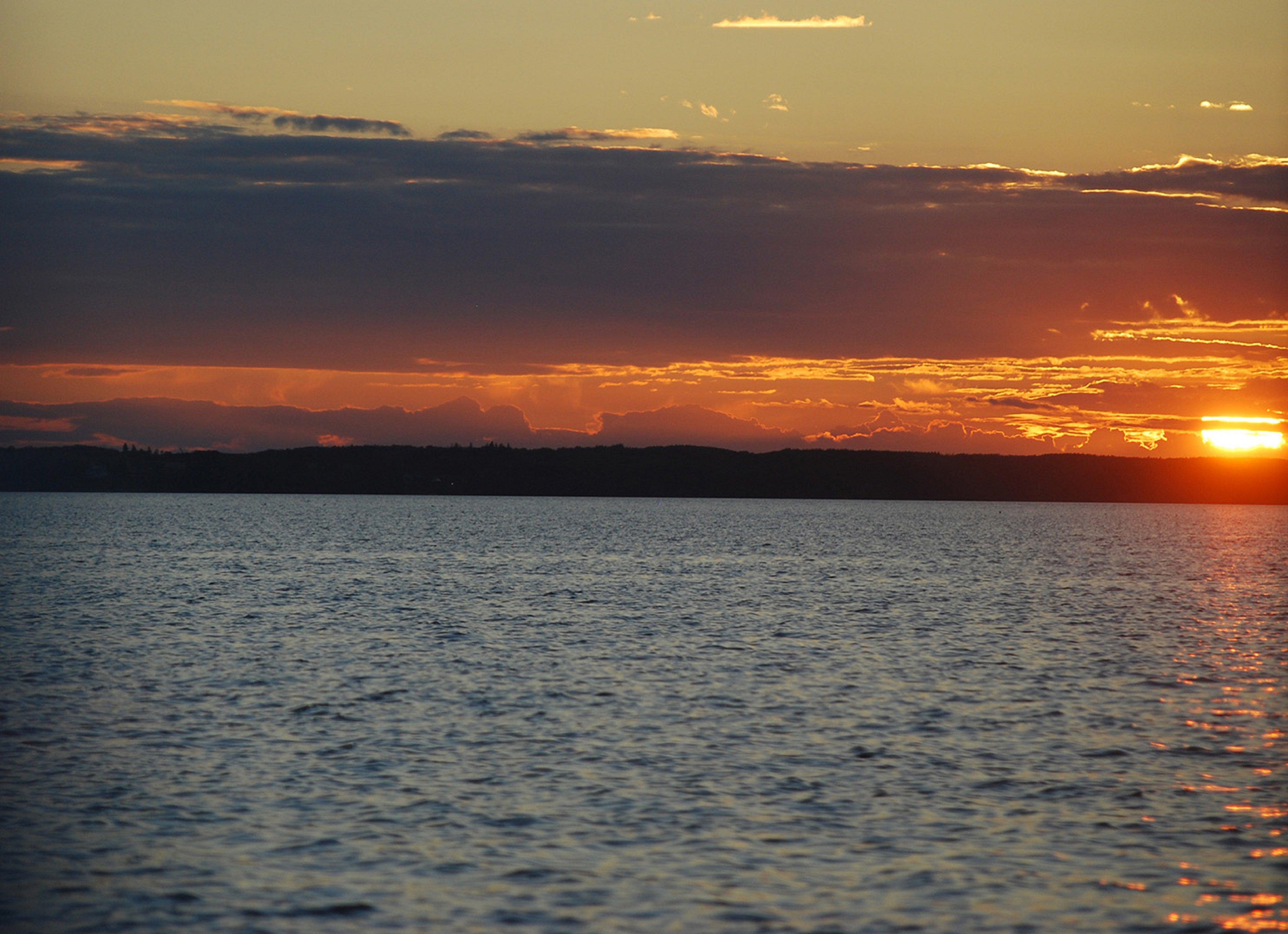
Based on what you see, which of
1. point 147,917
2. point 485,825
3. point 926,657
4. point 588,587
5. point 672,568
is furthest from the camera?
point 672,568

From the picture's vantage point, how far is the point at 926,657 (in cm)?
4300

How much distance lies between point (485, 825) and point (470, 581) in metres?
61.2

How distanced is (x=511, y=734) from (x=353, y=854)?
931 centimetres

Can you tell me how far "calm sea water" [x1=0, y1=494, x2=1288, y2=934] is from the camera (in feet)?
56.9

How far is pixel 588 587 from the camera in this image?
7656 centimetres

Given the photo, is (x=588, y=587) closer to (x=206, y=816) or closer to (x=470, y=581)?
(x=470, y=581)

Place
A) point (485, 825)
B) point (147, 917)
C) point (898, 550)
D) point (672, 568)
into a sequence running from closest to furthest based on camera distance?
point (147, 917)
point (485, 825)
point (672, 568)
point (898, 550)

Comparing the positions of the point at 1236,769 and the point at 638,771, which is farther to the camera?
the point at 1236,769

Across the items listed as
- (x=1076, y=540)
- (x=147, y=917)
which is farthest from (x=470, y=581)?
(x=1076, y=540)

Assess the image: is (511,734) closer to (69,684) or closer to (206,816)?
(206,816)

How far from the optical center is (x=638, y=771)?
81.1 ft

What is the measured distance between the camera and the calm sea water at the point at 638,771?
17344mm

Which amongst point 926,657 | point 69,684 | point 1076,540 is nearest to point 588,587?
point 926,657

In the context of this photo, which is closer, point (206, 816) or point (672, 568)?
point (206, 816)
